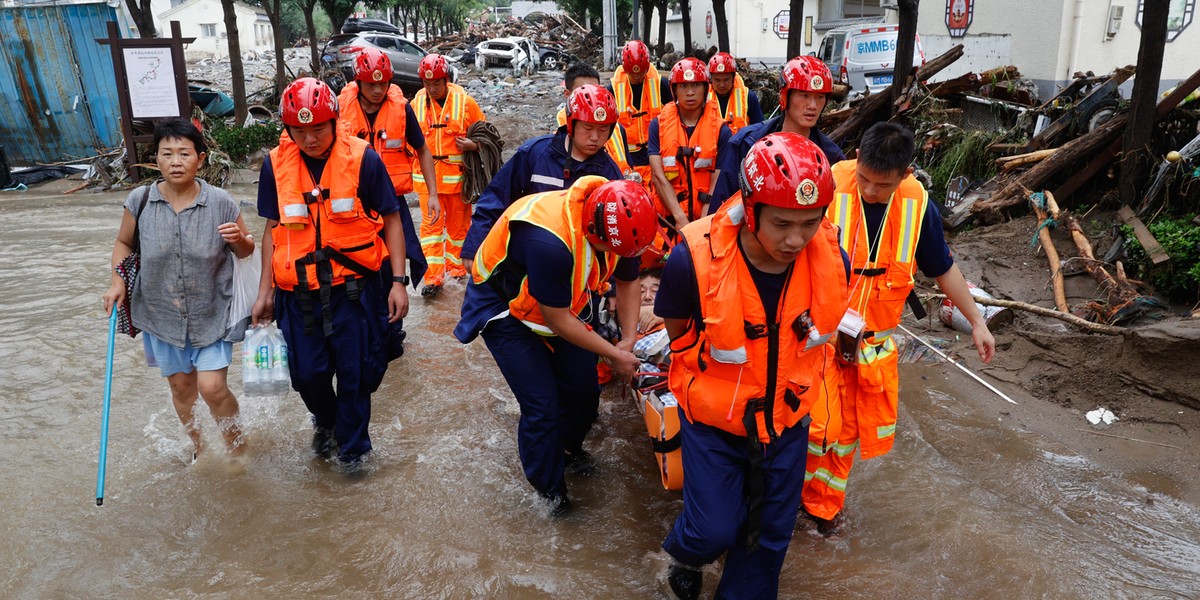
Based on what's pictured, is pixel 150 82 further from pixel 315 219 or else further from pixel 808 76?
pixel 808 76

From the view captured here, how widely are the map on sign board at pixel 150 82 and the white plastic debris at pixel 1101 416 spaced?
10.9m

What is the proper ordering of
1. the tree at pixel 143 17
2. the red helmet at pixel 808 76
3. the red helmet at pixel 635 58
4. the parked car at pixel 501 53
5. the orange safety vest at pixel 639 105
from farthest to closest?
the parked car at pixel 501 53 < the tree at pixel 143 17 < the orange safety vest at pixel 639 105 < the red helmet at pixel 635 58 < the red helmet at pixel 808 76

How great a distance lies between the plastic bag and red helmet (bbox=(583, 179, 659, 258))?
1882mm

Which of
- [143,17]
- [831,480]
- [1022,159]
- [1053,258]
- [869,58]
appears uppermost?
[143,17]

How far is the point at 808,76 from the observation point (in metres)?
4.20

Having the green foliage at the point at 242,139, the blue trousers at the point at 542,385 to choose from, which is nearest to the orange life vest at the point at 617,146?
the blue trousers at the point at 542,385

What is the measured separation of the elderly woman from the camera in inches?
149

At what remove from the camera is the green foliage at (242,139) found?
527 inches

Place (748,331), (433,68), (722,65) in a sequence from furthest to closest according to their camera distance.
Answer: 1. (433,68)
2. (722,65)
3. (748,331)

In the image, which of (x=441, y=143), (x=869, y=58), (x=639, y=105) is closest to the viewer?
(x=639, y=105)

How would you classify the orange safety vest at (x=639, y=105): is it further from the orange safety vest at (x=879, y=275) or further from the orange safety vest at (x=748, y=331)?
the orange safety vest at (x=748, y=331)

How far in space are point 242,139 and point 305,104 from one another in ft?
36.5

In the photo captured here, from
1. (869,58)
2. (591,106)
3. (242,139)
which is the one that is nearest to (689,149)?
(591,106)

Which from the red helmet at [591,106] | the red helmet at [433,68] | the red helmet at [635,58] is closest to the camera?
the red helmet at [591,106]
